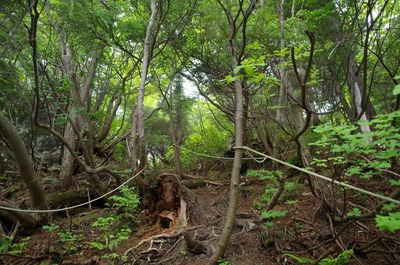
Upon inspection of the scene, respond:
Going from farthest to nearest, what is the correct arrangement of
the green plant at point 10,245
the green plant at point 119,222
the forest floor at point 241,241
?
the green plant at point 119,222, the green plant at point 10,245, the forest floor at point 241,241

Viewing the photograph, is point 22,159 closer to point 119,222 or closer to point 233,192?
point 119,222

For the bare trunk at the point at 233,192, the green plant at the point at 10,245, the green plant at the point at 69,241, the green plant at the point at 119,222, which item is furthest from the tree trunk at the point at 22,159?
the bare trunk at the point at 233,192

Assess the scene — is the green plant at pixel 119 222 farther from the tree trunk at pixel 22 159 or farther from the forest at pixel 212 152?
the tree trunk at pixel 22 159

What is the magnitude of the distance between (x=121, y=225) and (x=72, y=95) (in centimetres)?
432

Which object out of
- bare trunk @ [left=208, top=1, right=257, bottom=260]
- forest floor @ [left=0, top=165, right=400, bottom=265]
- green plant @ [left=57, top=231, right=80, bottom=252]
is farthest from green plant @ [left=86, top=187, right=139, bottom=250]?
bare trunk @ [left=208, top=1, right=257, bottom=260]

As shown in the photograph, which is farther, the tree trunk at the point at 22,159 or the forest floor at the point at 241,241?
the tree trunk at the point at 22,159

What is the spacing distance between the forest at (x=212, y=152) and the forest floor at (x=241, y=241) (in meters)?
0.03

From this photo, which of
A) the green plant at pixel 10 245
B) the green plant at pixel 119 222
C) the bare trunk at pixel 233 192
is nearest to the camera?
the bare trunk at pixel 233 192

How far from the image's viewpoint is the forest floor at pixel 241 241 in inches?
113

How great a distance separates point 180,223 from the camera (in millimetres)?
4277

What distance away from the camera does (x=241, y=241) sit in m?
3.47

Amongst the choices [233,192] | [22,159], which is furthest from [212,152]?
[233,192]

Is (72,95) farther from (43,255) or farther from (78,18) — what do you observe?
(43,255)

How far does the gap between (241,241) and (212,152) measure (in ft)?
21.1
